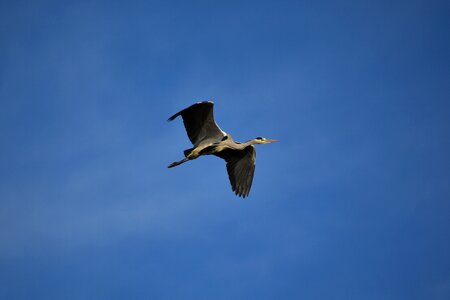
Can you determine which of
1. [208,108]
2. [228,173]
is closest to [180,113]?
[208,108]

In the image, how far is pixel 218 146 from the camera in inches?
765

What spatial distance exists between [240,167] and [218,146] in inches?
52.0

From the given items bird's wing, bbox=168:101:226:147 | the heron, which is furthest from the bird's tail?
bird's wing, bbox=168:101:226:147

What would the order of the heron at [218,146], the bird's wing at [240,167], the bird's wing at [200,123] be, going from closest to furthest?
the bird's wing at [200,123] < the heron at [218,146] < the bird's wing at [240,167]

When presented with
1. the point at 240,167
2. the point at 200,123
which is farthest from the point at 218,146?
the point at 240,167

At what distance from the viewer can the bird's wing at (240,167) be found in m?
20.2

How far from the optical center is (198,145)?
1939cm

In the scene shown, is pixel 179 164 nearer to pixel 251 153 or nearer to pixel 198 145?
pixel 198 145

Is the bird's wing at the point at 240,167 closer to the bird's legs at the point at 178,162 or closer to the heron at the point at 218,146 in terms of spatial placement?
the heron at the point at 218,146

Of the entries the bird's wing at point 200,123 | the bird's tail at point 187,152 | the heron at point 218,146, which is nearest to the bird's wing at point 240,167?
the heron at point 218,146

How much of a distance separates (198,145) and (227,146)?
81cm

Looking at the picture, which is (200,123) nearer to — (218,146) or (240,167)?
(218,146)

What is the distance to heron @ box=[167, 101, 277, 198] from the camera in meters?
18.8

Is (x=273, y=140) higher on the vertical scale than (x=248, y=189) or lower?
higher
